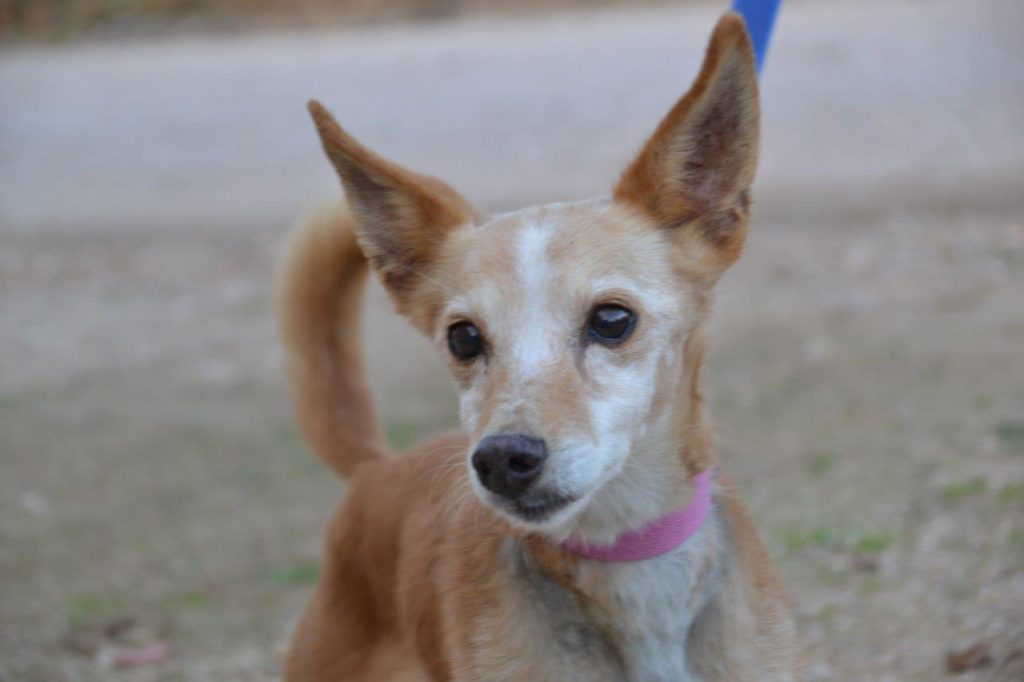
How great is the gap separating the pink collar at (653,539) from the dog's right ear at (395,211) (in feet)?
2.41

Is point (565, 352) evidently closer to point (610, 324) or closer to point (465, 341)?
point (610, 324)

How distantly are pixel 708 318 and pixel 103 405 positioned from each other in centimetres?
468

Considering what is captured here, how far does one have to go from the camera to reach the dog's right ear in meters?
2.78

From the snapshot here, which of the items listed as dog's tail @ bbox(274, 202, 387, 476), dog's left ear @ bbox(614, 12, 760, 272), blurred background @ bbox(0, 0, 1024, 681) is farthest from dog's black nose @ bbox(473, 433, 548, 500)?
blurred background @ bbox(0, 0, 1024, 681)

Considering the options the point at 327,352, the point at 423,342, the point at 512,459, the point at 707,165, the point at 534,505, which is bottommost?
the point at 423,342

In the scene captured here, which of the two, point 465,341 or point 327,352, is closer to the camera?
point 465,341

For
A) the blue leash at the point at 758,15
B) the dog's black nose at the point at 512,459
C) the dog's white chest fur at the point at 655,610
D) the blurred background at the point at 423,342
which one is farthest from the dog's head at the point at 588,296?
the blurred background at the point at 423,342

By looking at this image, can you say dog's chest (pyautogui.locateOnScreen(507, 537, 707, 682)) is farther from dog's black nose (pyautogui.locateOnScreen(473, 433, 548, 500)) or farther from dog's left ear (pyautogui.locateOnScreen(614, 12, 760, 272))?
dog's left ear (pyautogui.locateOnScreen(614, 12, 760, 272))

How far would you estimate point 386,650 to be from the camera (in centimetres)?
307

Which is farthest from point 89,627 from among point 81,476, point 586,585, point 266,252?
point 266,252

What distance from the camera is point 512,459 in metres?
2.31

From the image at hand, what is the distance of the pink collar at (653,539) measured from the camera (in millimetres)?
2625

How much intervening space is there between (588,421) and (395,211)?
78 cm

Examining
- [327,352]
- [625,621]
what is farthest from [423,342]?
[625,621]
